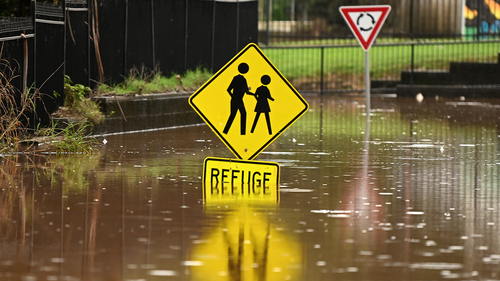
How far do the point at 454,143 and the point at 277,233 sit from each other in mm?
7776

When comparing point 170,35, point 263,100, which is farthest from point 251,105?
point 170,35

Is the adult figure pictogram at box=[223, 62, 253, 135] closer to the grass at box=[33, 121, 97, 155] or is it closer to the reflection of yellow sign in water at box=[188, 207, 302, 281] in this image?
the reflection of yellow sign in water at box=[188, 207, 302, 281]

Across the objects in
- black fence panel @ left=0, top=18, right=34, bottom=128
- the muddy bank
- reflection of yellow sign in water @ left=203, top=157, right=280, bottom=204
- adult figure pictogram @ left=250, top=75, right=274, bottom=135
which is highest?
black fence panel @ left=0, top=18, right=34, bottom=128

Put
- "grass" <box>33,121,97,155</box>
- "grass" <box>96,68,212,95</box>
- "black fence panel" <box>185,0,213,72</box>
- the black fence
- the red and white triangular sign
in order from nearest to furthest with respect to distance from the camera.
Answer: "grass" <box>33,121,97,155</box> < the black fence < "grass" <box>96,68,212,95</box> < the red and white triangular sign < "black fence panel" <box>185,0,213,72</box>

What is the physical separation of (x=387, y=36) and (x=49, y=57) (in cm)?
1658

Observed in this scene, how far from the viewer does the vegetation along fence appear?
2959 cm

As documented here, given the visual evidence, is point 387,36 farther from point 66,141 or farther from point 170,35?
point 66,141

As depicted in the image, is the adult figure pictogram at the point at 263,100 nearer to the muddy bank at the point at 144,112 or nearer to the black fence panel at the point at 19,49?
the black fence panel at the point at 19,49

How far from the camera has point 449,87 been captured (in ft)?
87.5

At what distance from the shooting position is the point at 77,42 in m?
16.5

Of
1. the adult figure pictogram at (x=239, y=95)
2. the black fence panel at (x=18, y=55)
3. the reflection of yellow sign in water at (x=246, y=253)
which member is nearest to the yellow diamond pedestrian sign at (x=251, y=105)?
the adult figure pictogram at (x=239, y=95)

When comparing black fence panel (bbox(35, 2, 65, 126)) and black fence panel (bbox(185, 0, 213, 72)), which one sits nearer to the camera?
black fence panel (bbox(35, 2, 65, 126))

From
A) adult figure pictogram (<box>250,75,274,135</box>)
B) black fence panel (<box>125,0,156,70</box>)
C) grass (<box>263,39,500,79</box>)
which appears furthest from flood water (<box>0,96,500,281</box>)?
grass (<box>263,39,500,79</box>)

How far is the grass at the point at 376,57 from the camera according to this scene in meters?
29.2
